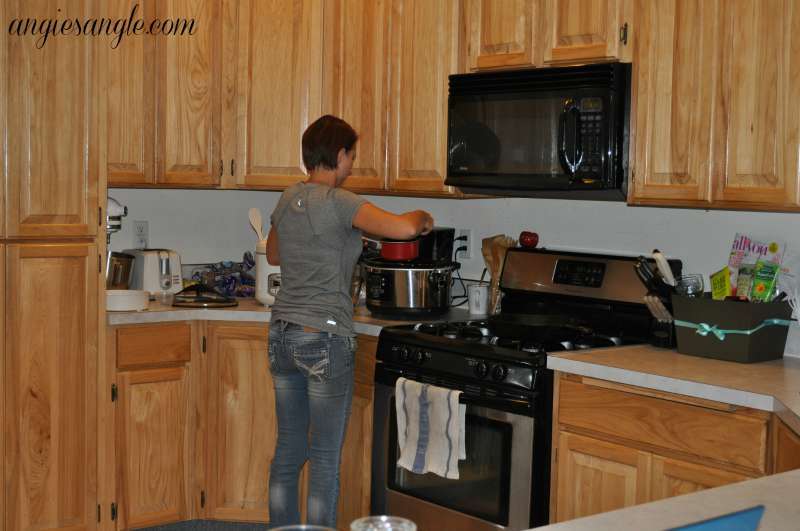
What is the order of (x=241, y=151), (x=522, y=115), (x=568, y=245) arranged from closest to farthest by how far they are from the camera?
(x=522, y=115), (x=568, y=245), (x=241, y=151)

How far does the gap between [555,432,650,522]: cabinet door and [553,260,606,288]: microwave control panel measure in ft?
2.27

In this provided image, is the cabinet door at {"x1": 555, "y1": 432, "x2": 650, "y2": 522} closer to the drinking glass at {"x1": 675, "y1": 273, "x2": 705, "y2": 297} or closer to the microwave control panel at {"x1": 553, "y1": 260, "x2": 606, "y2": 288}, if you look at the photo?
the drinking glass at {"x1": 675, "y1": 273, "x2": 705, "y2": 297}

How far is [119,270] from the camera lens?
3.87 meters

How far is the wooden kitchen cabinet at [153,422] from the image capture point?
352cm

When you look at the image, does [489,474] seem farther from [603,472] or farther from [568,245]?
[568,245]

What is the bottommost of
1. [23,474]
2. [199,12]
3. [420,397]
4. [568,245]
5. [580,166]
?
[23,474]

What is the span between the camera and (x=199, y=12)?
12.4 feet

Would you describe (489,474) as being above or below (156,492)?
above

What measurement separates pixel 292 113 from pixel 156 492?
141cm

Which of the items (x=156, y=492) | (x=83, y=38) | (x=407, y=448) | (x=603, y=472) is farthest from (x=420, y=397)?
(x=83, y=38)

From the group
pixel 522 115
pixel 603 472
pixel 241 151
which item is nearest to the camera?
pixel 603 472

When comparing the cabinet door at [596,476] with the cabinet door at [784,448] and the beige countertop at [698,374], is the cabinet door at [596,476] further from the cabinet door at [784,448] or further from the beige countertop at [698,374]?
the cabinet door at [784,448]

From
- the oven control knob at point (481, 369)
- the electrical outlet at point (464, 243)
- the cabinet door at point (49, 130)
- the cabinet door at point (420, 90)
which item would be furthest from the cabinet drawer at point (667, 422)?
the cabinet door at point (49, 130)

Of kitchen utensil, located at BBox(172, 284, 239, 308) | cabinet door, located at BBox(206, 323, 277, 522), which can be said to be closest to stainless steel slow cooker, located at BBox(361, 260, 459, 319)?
cabinet door, located at BBox(206, 323, 277, 522)
